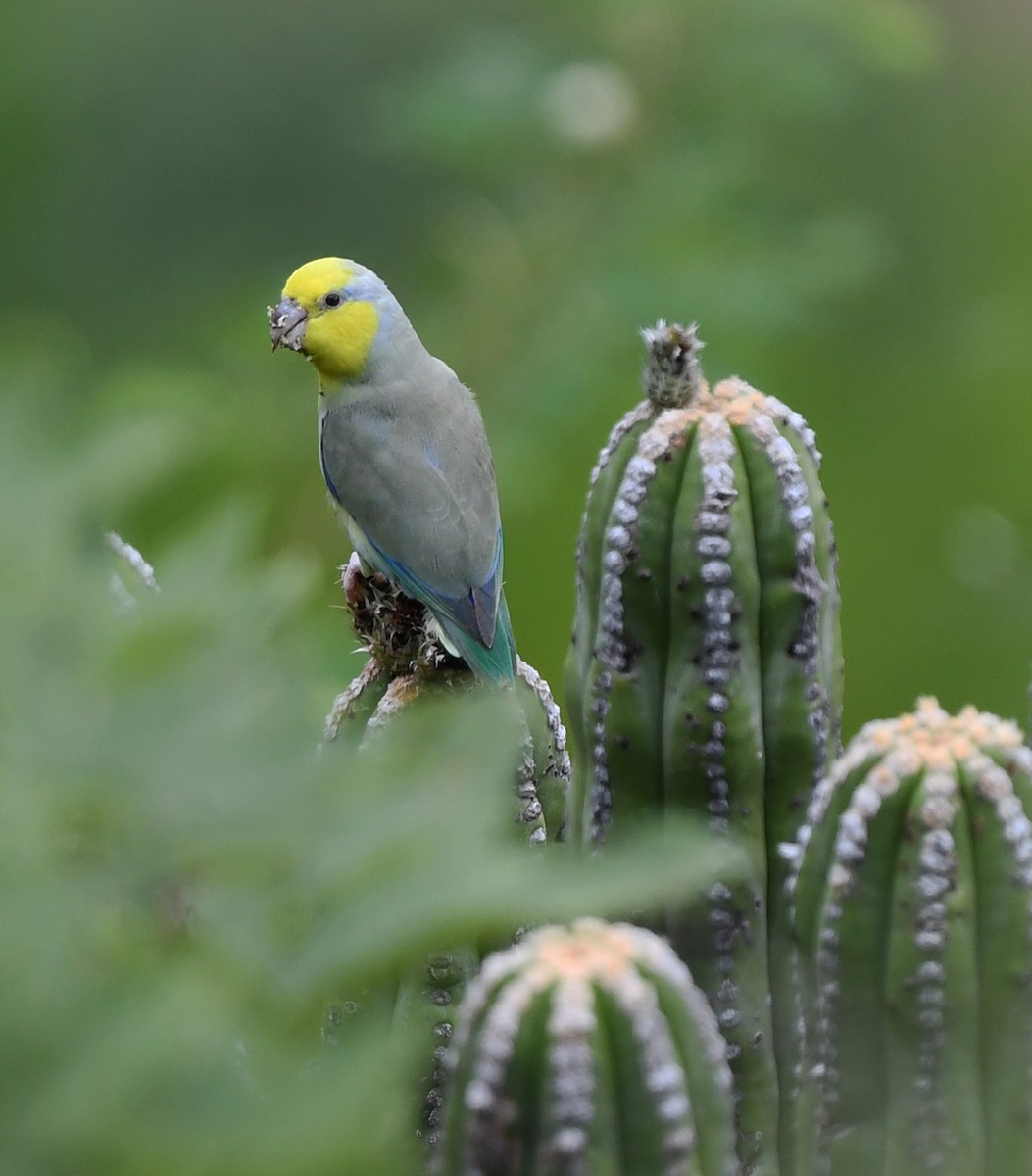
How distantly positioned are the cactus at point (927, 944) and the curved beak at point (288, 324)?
1.23 metres

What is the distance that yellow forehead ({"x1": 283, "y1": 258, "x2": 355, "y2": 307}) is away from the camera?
2295mm

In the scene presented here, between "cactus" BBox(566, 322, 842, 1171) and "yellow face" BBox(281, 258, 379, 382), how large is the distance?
897 millimetres

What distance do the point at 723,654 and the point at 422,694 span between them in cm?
27

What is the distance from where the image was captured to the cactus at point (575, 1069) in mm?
932

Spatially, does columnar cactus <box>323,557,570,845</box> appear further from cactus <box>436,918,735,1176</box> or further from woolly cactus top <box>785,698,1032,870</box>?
cactus <box>436,918,735,1176</box>

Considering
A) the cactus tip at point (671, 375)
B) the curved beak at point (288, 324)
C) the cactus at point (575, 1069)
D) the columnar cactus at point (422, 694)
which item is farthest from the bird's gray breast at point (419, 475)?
the cactus at point (575, 1069)

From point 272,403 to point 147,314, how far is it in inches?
49.4

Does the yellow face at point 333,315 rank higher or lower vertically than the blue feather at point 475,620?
higher

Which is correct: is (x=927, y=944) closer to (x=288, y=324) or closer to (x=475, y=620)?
(x=475, y=620)

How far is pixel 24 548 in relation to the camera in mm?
616

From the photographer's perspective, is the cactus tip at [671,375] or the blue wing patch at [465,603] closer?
the cactus tip at [671,375]

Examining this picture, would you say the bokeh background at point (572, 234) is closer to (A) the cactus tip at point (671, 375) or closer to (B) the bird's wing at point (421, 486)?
(B) the bird's wing at point (421, 486)

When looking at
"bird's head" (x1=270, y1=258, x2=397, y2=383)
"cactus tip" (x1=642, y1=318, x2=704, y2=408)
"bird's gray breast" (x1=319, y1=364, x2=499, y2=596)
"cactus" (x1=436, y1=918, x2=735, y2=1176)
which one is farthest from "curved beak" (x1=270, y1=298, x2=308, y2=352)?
"cactus" (x1=436, y1=918, x2=735, y2=1176)

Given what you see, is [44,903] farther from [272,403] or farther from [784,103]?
[784,103]
